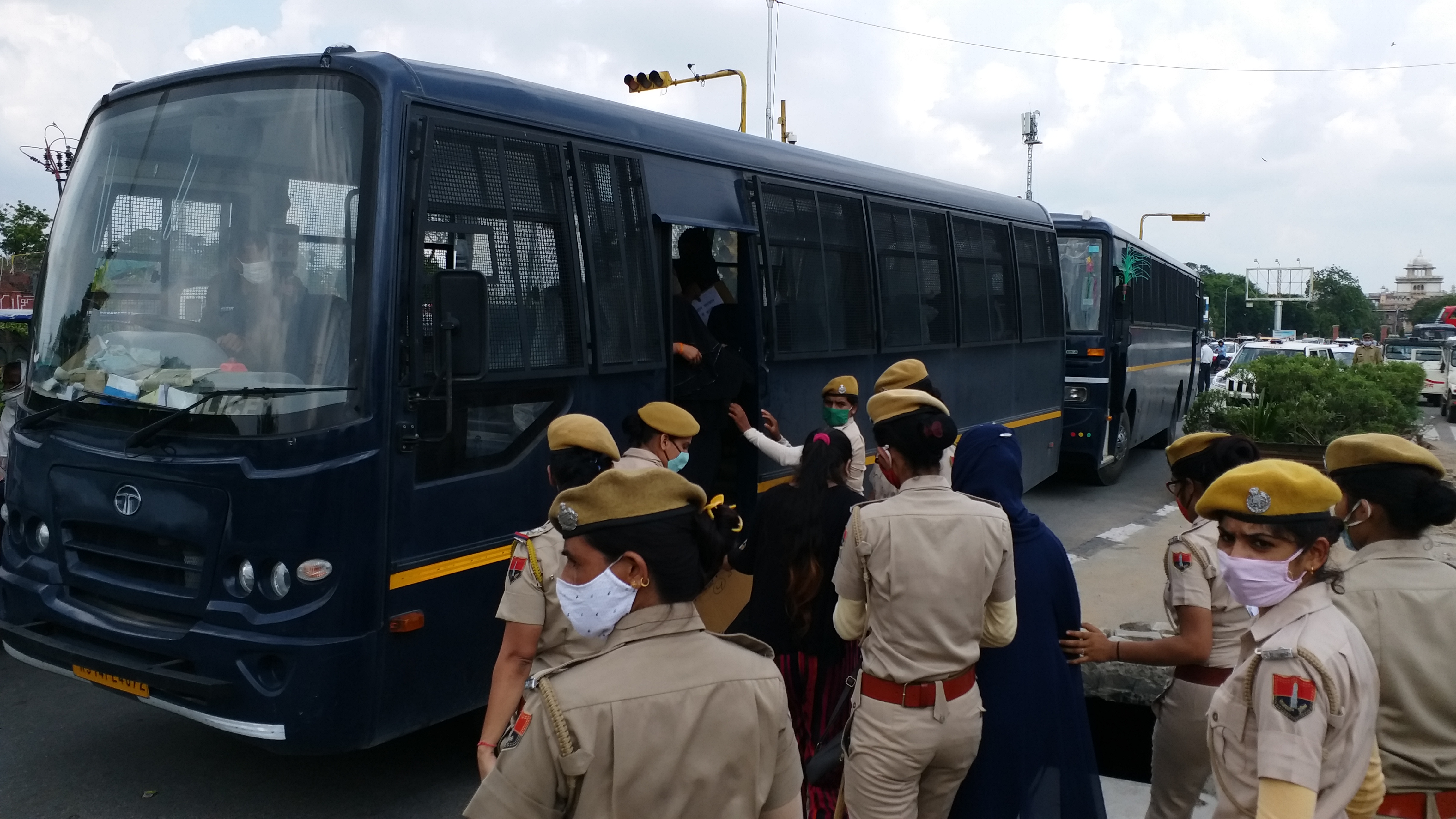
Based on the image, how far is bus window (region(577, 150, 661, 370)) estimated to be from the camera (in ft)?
17.3

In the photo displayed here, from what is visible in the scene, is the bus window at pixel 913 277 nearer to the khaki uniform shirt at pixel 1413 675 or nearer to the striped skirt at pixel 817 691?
the striped skirt at pixel 817 691

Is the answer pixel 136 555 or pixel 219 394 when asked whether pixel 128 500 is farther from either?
pixel 219 394

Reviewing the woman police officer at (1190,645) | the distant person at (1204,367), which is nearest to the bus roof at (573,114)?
the woman police officer at (1190,645)

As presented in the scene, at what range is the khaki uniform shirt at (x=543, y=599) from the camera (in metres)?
3.45

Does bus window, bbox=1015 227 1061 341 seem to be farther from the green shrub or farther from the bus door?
the bus door

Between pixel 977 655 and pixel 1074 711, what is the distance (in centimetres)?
41

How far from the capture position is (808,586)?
395 centimetres

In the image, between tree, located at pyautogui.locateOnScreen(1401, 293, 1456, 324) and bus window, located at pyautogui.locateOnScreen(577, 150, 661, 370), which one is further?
tree, located at pyautogui.locateOnScreen(1401, 293, 1456, 324)

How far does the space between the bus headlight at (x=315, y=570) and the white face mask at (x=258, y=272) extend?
1115mm

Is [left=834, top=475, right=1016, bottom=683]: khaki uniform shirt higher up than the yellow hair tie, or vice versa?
the yellow hair tie

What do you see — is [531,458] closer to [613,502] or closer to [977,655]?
[977,655]

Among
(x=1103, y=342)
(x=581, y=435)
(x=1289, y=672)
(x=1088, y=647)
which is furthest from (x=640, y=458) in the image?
(x=1103, y=342)

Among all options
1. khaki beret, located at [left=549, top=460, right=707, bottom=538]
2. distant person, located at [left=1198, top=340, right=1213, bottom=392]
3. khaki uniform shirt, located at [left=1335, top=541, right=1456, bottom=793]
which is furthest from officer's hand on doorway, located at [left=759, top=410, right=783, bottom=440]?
distant person, located at [left=1198, top=340, right=1213, bottom=392]

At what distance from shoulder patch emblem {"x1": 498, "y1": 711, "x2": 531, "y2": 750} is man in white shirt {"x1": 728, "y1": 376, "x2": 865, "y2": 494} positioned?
392cm
